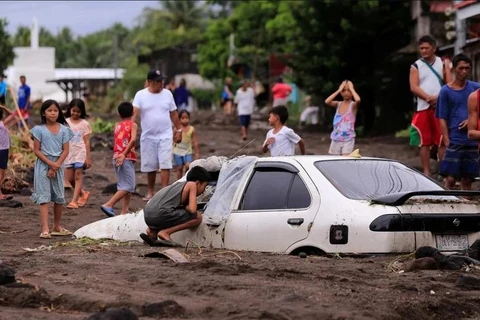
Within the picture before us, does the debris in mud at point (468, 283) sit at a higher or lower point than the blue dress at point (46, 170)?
lower

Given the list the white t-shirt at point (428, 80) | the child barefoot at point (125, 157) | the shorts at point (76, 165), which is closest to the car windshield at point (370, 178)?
the white t-shirt at point (428, 80)

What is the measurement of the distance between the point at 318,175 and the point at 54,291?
3.11 metres

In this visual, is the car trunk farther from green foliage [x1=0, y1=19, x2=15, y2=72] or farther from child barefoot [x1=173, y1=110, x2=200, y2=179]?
green foliage [x1=0, y1=19, x2=15, y2=72]

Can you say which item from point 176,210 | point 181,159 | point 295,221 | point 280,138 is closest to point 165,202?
point 176,210

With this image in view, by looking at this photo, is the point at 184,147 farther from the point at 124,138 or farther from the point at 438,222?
the point at 438,222

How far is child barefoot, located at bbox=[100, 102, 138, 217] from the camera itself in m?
14.3

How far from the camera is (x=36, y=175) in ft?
40.6

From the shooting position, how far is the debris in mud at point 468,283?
850cm

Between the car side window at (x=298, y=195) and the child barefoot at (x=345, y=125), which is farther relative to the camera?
the child barefoot at (x=345, y=125)

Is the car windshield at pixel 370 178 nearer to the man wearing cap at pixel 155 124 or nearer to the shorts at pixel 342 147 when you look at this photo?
the shorts at pixel 342 147

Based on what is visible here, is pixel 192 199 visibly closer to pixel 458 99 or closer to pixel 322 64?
pixel 458 99

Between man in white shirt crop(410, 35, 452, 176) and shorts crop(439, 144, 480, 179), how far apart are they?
1.74 m

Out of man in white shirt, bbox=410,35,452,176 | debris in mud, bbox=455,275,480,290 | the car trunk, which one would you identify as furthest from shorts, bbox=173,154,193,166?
debris in mud, bbox=455,275,480,290

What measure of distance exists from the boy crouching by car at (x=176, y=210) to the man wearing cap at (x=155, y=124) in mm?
4548
